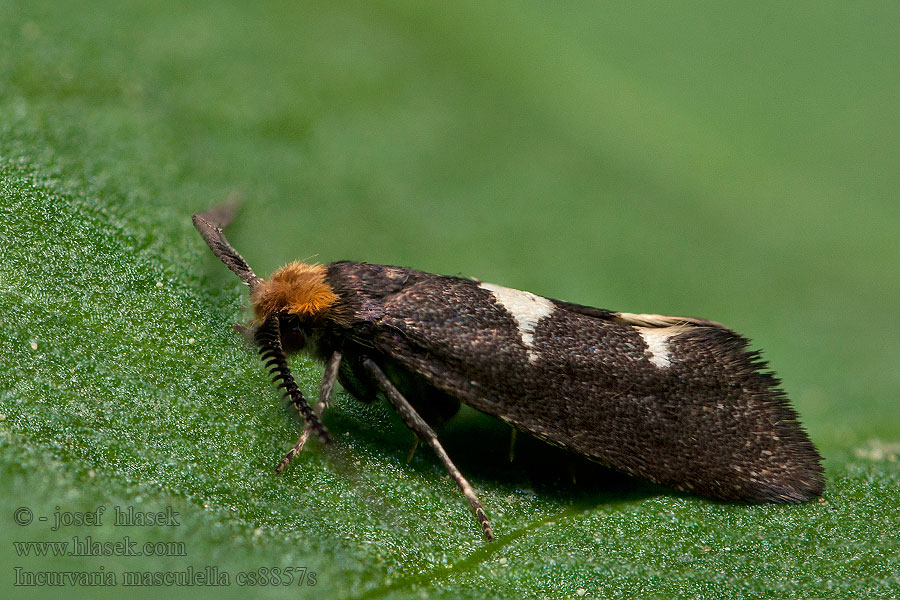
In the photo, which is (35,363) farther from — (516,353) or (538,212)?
(538,212)

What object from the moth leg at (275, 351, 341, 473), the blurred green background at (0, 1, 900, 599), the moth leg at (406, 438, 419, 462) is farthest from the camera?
the moth leg at (406, 438, 419, 462)

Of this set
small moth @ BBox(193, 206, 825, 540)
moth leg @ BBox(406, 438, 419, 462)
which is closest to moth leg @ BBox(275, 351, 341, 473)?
small moth @ BBox(193, 206, 825, 540)

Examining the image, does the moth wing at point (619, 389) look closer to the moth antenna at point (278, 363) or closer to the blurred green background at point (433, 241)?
the blurred green background at point (433, 241)

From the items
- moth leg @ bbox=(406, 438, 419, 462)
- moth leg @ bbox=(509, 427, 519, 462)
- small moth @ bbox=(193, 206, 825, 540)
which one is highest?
small moth @ bbox=(193, 206, 825, 540)

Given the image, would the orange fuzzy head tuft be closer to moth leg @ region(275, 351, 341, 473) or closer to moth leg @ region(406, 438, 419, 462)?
moth leg @ region(275, 351, 341, 473)

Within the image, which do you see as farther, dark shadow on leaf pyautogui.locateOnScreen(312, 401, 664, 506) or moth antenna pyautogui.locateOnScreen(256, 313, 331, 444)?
dark shadow on leaf pyautogui.locateOnScreen(312, 401, 664, 506)

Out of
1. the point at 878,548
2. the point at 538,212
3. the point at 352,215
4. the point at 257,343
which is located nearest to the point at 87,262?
the point at 257,343

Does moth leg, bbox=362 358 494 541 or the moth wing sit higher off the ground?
the moth wing

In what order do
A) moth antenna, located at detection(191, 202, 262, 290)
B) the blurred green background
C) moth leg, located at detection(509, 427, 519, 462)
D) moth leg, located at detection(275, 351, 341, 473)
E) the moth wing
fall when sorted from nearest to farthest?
1. the blurred green background
2. moth leg, located at detection(275, 351, 341, 473)
3. the moth wing
4. moth leg, located at detection(509, 427, 519, 462)
5. moth antenna, located at detection(191, 202, 262, 290)
